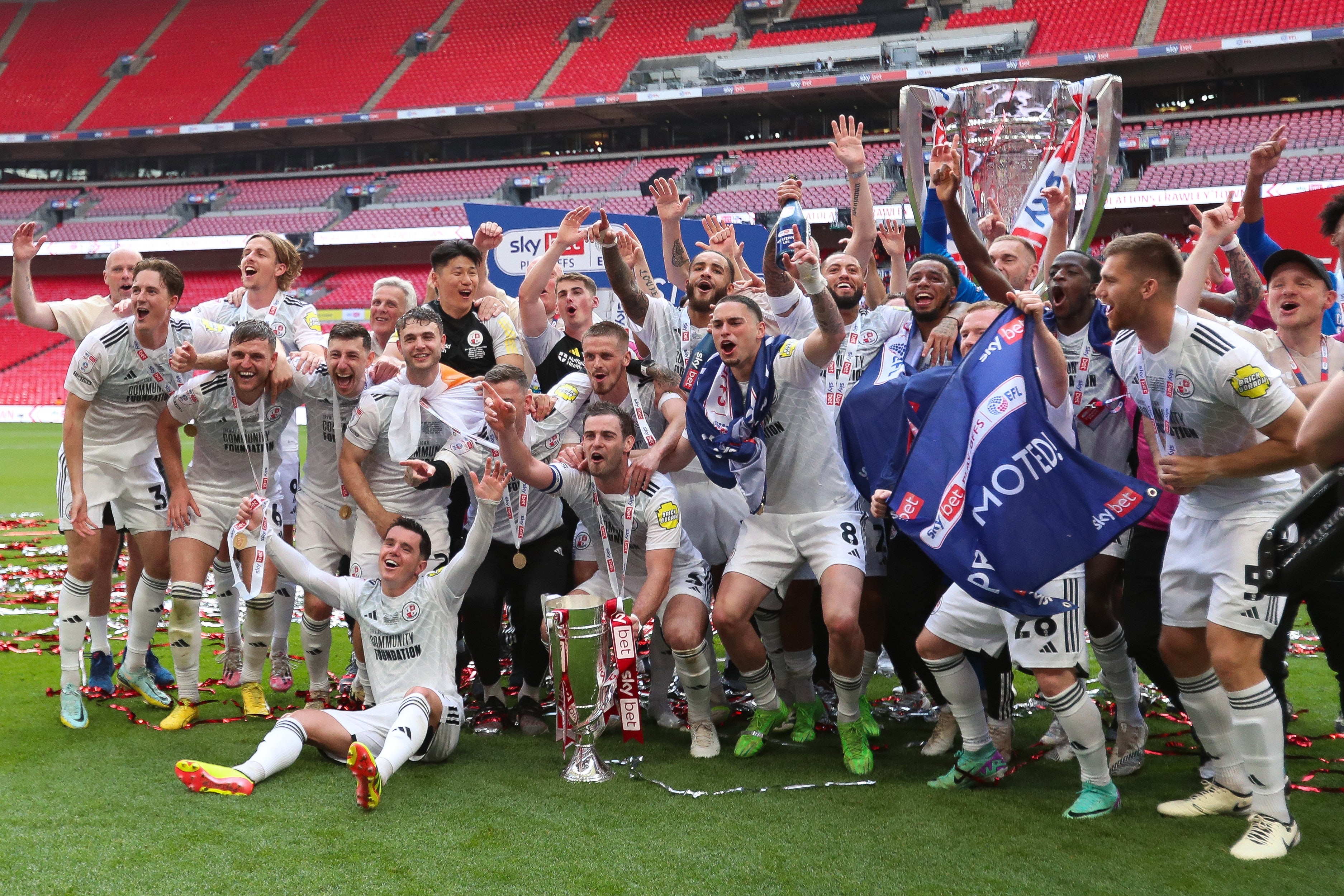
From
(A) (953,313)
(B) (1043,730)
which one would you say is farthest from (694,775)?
(A) (953,313)

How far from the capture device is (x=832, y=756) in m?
5.22

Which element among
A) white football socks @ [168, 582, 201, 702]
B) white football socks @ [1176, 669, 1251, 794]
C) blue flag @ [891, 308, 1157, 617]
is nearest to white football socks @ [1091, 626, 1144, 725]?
white football socks @ [1176, 669, 1251, 794]

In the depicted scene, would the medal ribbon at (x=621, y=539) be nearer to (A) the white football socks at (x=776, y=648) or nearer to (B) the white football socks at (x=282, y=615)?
(A) the white football socks at (x=776, y=648)

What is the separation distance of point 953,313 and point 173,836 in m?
4.05

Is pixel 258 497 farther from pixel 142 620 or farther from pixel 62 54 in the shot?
pixel 62 54

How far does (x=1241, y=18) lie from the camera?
99.7 ft

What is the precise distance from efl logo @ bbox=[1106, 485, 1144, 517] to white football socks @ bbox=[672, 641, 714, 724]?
6.56ft

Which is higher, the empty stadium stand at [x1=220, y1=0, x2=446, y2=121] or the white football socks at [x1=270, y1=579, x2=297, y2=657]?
the empty stadium stand at [x1=220, y1=0, x2=446, y2=121]

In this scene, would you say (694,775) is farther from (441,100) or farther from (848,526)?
(441,100)

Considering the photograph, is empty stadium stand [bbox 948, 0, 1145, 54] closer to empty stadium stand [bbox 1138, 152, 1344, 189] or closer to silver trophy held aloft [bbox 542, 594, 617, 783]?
empty stadium stand [bbox 1138, 152, 1344, 189]

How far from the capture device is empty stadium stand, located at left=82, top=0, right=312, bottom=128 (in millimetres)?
40750

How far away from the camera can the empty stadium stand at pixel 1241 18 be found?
28891 mm

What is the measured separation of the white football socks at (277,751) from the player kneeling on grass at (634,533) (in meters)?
1.40

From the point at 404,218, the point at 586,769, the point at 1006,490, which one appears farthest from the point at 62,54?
the point at 1006,490
